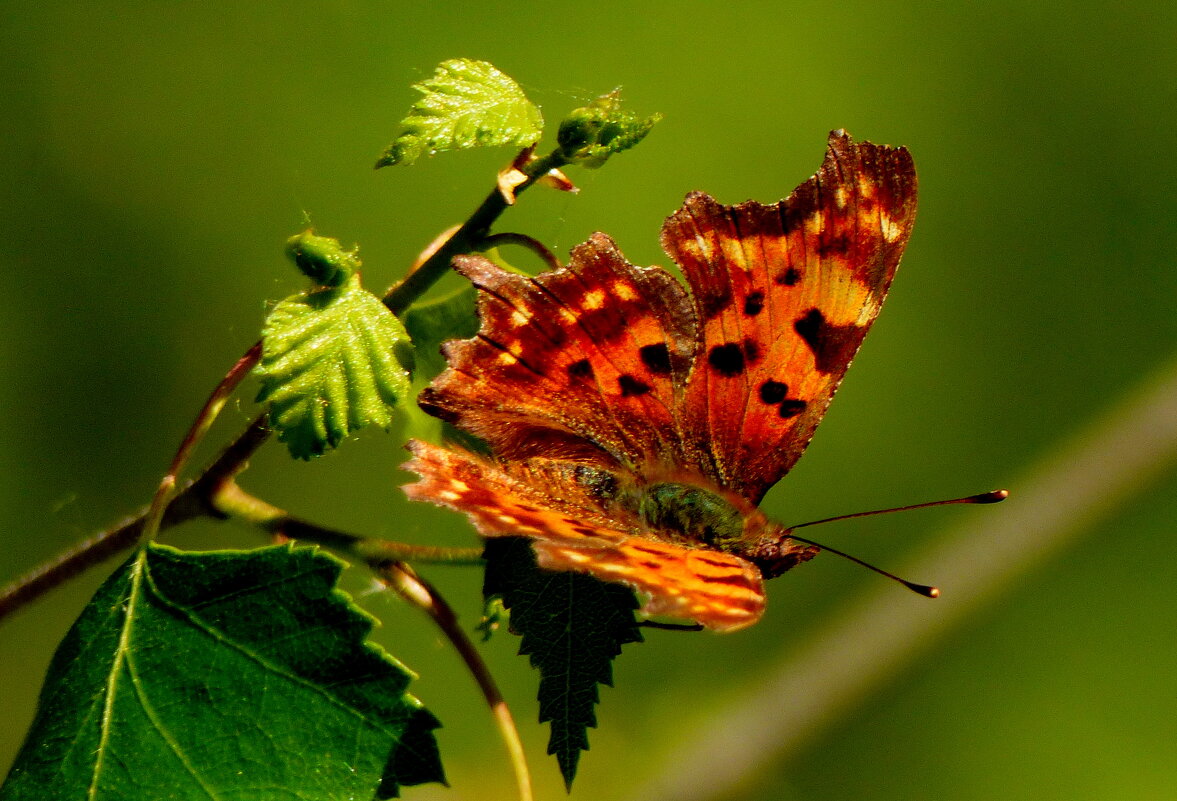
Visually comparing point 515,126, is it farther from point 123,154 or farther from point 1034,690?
point 1034,690

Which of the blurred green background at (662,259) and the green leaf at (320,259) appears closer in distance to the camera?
the green leaf at (320,259)

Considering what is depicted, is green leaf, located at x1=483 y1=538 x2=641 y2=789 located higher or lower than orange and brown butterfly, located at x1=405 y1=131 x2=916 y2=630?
lower

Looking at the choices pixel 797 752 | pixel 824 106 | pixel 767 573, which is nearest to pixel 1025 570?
pixel 797 752

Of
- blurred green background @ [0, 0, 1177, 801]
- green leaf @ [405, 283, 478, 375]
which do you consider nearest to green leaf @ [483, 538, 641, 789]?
green leaf @ [405, 283, 478, 375]

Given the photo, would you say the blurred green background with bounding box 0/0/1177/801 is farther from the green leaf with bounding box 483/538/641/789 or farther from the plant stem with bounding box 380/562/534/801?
the green leaf with bounding box 483/538/641/789

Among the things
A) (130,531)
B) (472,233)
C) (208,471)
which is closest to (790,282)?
(472,233)

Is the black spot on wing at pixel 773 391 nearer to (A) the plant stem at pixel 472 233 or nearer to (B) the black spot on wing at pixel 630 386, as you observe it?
(B) the black spot on wing at pixel 630 386

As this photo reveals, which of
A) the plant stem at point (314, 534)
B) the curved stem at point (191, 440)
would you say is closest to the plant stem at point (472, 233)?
the curved stem at point (191, 440)
